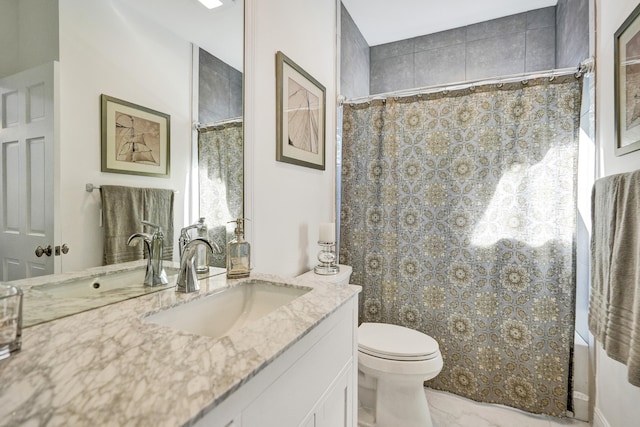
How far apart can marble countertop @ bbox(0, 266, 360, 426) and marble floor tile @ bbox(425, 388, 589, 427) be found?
4.68 ft

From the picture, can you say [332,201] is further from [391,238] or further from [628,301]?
[628,301]

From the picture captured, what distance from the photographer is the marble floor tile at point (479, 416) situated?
1649 mm

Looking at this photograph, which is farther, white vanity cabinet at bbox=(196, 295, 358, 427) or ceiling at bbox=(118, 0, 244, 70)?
ceiling at bbox=(118, 0, 244, 70)

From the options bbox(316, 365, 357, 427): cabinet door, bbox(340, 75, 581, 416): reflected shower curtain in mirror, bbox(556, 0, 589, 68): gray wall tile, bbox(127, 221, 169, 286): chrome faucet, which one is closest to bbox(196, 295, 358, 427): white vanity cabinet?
bbox(316, 365, 357, 427): cabinet door

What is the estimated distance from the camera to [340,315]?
39.3 inches

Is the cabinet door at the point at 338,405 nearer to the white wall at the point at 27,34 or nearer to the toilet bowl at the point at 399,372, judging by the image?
the toilet bowl at the point at 399,372

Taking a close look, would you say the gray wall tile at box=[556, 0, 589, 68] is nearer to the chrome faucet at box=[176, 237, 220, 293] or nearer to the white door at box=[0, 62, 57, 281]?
the chrome faucet at box=[176, 237, 220, 293]

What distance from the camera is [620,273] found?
1104 millimetres

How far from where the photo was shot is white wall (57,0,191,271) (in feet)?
2.55

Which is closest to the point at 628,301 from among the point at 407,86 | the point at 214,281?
the point at 214,281

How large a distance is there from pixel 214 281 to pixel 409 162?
1.45 metres

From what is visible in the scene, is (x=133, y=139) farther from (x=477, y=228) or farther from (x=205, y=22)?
(x=477, y=228)

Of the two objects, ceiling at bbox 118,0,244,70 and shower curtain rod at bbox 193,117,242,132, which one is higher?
ceiling at bbox 118,0,244,70

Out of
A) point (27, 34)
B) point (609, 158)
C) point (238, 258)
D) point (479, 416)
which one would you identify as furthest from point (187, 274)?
point (609, 158)
